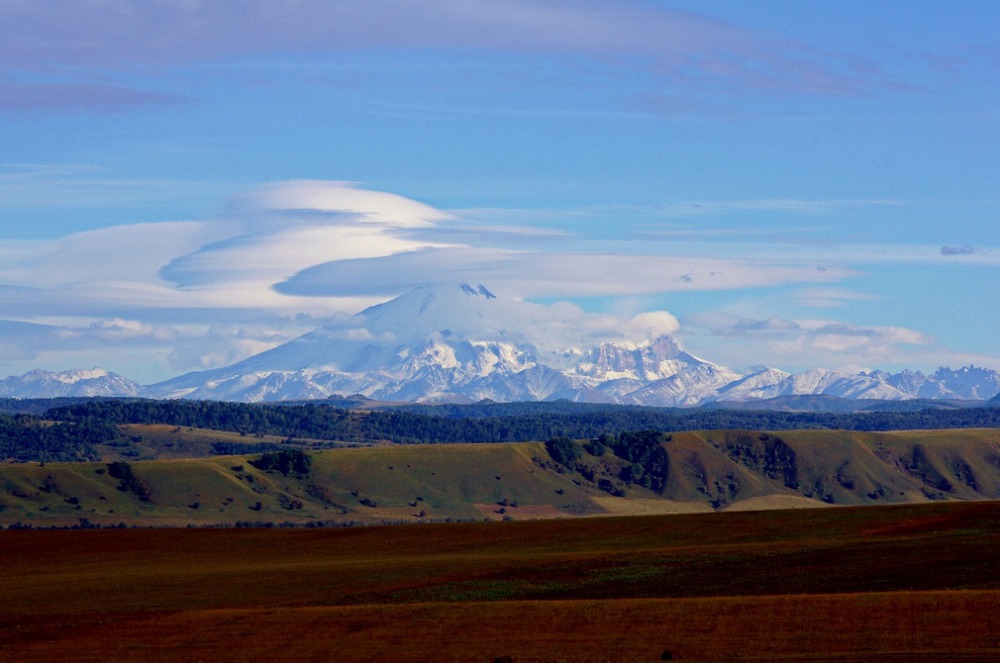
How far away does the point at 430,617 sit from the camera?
7606cm

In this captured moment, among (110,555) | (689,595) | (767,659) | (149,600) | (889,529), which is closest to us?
(767,659)

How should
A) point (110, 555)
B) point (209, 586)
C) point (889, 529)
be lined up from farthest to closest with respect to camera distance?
point (110, 555)
point (889, 529)
point (209, 586)

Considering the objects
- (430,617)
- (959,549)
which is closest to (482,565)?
(430,617)

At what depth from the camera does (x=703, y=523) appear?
125188mm

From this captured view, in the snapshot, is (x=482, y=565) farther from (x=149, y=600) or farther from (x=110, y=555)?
(x=110, y=555)

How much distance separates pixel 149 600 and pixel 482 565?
79.7 ft

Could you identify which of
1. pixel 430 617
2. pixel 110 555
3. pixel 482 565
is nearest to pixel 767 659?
pixel 430 617

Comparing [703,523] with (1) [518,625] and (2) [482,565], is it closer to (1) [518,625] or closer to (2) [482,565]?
(2) [482,565]

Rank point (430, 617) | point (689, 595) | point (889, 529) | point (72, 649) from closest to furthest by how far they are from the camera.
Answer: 1. point (72, 649)
2. point (430, 617)
3. point (689, 595)
4. point (889, 529)

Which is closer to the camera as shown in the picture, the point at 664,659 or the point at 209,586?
the point at 664,659

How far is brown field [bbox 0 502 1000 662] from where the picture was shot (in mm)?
66250

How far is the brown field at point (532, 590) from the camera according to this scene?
66.2 meters

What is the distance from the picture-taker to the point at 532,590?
88.3m

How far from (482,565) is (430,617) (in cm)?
2597
